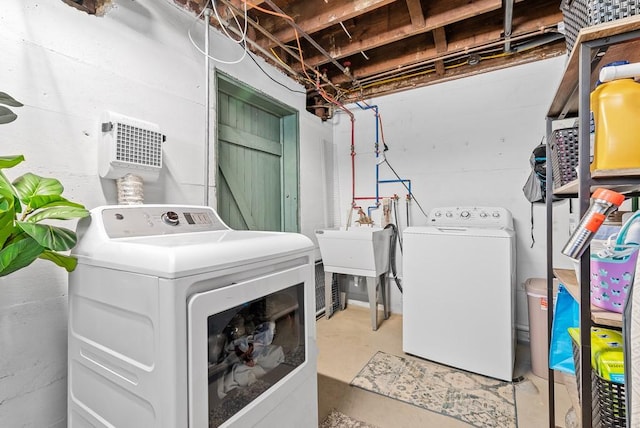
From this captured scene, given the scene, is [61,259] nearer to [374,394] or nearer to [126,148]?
[126,148]

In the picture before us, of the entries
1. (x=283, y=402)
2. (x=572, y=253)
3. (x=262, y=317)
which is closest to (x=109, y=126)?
(x=262, y=317)

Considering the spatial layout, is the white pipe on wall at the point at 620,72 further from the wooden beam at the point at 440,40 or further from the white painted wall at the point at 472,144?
the white painted wall at the point at 472,144

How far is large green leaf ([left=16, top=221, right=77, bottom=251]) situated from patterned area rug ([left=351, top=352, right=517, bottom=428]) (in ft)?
5.94

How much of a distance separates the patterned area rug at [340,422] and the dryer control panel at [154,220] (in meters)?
1.23

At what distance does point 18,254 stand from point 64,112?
0.76 m

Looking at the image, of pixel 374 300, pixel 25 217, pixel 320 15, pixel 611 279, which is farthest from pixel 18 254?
pixel 374 300

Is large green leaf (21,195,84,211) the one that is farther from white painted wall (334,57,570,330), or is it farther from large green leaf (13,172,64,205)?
white painted wall (334,57,570,330)

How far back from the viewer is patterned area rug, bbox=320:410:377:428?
155cm

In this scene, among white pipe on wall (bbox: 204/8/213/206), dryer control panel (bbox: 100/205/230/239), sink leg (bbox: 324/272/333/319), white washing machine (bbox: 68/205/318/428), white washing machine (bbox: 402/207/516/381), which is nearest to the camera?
white washing machine (bbox: 68/205/318/428)

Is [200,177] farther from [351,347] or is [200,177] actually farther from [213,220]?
[351,347]

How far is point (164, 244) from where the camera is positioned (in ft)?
2.94

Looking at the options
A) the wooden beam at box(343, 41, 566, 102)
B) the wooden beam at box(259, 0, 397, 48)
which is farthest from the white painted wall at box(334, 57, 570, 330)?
the wooden beam at box(259, 0, 397, 48)

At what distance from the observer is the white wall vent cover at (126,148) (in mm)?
1290

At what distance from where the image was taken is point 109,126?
1.30m
